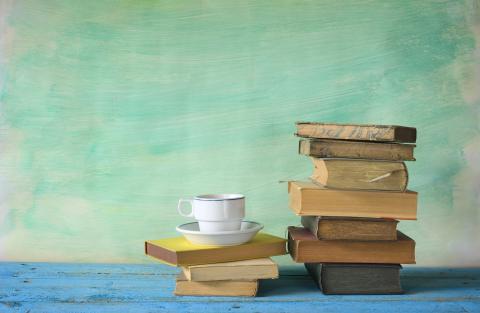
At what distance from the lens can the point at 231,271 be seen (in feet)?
3.68

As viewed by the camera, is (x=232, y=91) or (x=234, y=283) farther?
(x=232, y=91)

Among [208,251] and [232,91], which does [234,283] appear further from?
[232,91]

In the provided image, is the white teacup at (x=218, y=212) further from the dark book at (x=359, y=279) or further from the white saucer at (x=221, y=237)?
the dark book at (x=359, y=279)

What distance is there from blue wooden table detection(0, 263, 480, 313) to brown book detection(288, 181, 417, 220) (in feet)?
0.54

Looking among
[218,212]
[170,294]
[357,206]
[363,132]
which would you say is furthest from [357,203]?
[170,294]

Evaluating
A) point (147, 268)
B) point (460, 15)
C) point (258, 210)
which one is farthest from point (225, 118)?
point (460, 15)

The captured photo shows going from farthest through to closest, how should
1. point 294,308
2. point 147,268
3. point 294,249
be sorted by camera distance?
point 147,268 < point 294,249 < point 294,308

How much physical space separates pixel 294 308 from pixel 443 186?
2.00ft

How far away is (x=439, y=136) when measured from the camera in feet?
4.76

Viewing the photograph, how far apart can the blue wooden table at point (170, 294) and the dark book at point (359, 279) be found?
2cm

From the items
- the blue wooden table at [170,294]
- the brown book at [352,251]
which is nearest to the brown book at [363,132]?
the brown book at [352,251]

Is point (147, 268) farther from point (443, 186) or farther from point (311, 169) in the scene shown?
point (443, 186)

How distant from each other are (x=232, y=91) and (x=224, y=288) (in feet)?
1.74

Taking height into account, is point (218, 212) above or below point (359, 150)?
below
